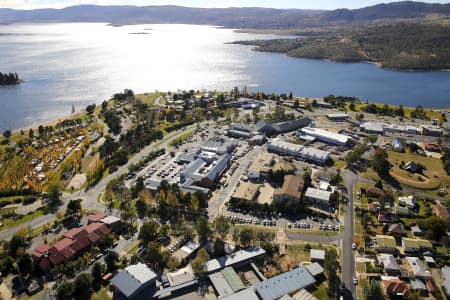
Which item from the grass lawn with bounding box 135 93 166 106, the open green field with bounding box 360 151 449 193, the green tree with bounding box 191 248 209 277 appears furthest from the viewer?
the grass lawn with bounding box 135 93 166 106

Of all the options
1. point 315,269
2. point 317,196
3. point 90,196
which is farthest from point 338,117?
point 90,196

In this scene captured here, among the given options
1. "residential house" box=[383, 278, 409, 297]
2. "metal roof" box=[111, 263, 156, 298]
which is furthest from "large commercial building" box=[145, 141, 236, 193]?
"residential house" box=[383, 278, 409, 297]

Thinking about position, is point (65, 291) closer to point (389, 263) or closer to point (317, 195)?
point (389, 263)

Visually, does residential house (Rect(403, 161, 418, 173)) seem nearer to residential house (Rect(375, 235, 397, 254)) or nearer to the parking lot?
residential house (Rect(375, 235, 397, 254))

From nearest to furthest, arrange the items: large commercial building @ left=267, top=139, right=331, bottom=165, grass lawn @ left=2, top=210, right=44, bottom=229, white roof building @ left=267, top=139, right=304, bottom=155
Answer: grass lawn @ left=2, top=210, right=44, bottom=229
large commercial building @ left=267, top=139, right=331, bottom=165
white roof building @ left=267, top=139, right=304, bottom=155

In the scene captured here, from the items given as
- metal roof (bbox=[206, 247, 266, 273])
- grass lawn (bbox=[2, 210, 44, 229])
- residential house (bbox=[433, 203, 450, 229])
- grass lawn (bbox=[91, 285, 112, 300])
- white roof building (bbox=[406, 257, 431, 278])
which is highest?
residential house (bbox=[433, 203, 450, 229])

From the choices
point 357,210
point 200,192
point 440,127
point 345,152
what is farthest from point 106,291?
point 440,127

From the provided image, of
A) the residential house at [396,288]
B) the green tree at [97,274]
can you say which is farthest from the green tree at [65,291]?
the residential house at [396,288]
